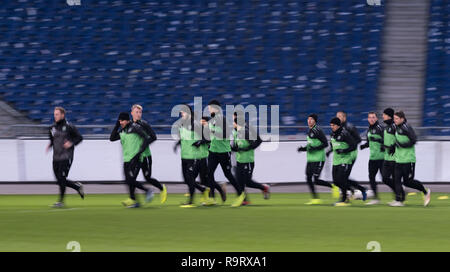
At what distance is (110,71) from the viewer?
20.5 meters

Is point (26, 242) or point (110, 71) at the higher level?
point (110, 71)

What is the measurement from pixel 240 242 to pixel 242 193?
451 cm

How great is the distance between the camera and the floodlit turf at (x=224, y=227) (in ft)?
30.8

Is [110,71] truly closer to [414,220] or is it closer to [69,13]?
[69,13]

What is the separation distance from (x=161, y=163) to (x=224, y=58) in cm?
388

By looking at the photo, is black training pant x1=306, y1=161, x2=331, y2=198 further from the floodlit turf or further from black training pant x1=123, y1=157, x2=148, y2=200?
black training pant x1=123, y1=157, x2=148, y2=200

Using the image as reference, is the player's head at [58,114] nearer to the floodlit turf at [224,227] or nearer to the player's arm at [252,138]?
the floodlit turf at [224,227]

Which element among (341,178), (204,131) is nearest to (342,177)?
(341,178)

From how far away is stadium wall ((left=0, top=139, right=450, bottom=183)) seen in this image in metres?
18.2

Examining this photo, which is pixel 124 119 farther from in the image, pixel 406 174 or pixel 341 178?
pixel 406 174

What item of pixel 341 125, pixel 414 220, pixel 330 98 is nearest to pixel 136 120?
pixel 341 125

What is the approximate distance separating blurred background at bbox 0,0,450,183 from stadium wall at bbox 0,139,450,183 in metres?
1.32

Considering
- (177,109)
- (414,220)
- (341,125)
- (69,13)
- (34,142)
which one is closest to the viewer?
(414,220)

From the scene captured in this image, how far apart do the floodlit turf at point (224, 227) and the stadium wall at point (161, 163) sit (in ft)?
11.0
